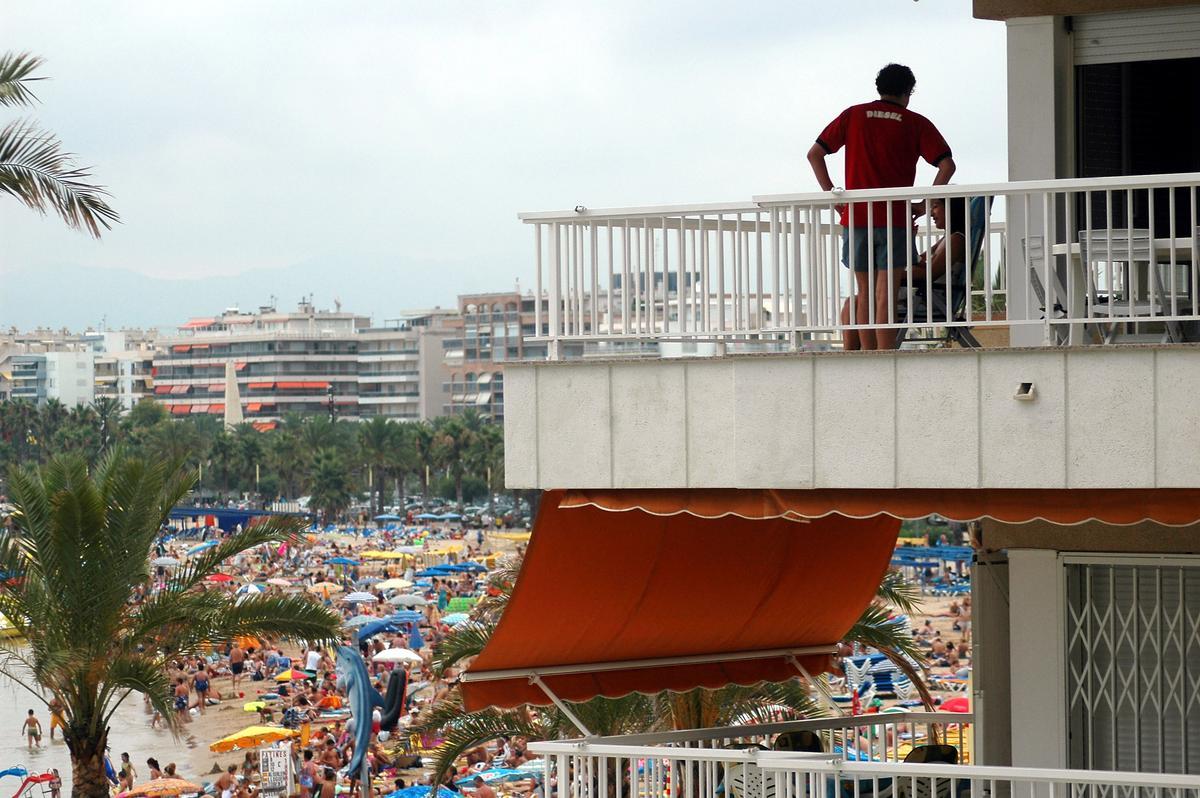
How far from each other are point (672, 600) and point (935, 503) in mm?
2193

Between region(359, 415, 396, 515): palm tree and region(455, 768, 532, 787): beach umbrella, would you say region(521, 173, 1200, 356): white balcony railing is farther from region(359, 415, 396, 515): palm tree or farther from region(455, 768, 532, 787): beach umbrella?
region(359, 415, 396, 515): palm tree

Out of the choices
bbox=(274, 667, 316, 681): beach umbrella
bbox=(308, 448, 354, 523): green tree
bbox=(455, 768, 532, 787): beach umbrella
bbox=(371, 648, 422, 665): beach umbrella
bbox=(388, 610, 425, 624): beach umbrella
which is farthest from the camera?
bbox=(308, 448, 354, 523): green tree

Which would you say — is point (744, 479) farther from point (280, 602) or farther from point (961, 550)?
point (961, 550)

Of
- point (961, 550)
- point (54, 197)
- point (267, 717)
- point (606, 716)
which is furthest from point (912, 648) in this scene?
point (961, 550)

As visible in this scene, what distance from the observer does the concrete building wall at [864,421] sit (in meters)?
6.28

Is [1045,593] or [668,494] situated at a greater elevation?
[668,494]

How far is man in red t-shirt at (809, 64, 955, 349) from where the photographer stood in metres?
7.27

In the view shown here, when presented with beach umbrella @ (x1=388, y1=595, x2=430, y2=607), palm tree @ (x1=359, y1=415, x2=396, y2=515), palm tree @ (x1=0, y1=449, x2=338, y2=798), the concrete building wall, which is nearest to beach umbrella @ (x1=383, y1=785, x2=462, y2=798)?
palm tree @ (x1=0, y1=449, x2=338, y2=798)

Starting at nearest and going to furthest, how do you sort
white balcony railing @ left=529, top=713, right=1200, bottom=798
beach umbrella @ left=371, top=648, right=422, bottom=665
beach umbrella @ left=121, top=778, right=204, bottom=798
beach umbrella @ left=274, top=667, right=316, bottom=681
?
1. white balcony railing @ left=529, top=713, right=1200, bottom=798
2. beach umbrella @ left=121, top=778, right=204, bottom=798
3. beach umbrella @ left=371, top=648, right=422, bottom=665
4. beach umbrella @ left=274, top=667, right=316, bottom=681

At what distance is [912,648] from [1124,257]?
10.3 metres

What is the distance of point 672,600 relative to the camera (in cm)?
839

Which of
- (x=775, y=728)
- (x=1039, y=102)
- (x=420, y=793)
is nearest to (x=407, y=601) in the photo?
(x=420, y=793)

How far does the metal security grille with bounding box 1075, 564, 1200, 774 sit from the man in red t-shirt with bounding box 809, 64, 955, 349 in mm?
1879

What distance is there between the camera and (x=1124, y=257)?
6.98 m
